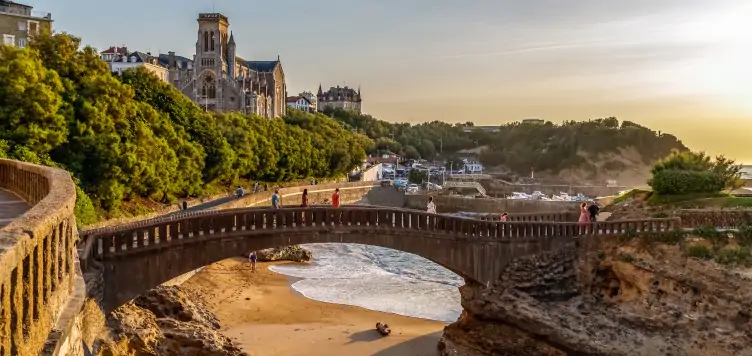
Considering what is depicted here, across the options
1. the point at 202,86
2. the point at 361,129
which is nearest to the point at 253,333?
the point at 202,86

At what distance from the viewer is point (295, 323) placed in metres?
26.6

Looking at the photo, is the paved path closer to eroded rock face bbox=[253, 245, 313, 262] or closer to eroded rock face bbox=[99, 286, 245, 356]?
eroded rock face bbox=[99, 286, 245, 356]

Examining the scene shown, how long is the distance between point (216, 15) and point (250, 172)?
5233 cm

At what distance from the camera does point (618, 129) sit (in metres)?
165

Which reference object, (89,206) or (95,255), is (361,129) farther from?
(95,255)

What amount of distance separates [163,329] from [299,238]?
5003 millimetres

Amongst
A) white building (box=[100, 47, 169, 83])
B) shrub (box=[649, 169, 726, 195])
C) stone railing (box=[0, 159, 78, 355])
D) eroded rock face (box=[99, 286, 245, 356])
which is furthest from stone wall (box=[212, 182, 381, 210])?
white building (box=[100, 47, 169, 83])

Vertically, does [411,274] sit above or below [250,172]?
below

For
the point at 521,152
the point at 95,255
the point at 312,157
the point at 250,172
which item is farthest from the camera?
the point at 521,152

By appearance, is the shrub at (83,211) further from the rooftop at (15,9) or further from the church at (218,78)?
the church at (218,78)

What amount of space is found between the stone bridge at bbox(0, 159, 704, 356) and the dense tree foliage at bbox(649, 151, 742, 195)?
15.2 ft

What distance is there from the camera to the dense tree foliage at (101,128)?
25.6 metres

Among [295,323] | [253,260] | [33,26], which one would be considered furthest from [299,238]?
[33,26]

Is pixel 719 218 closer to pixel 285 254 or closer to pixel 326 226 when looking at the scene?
pixel 326 226
